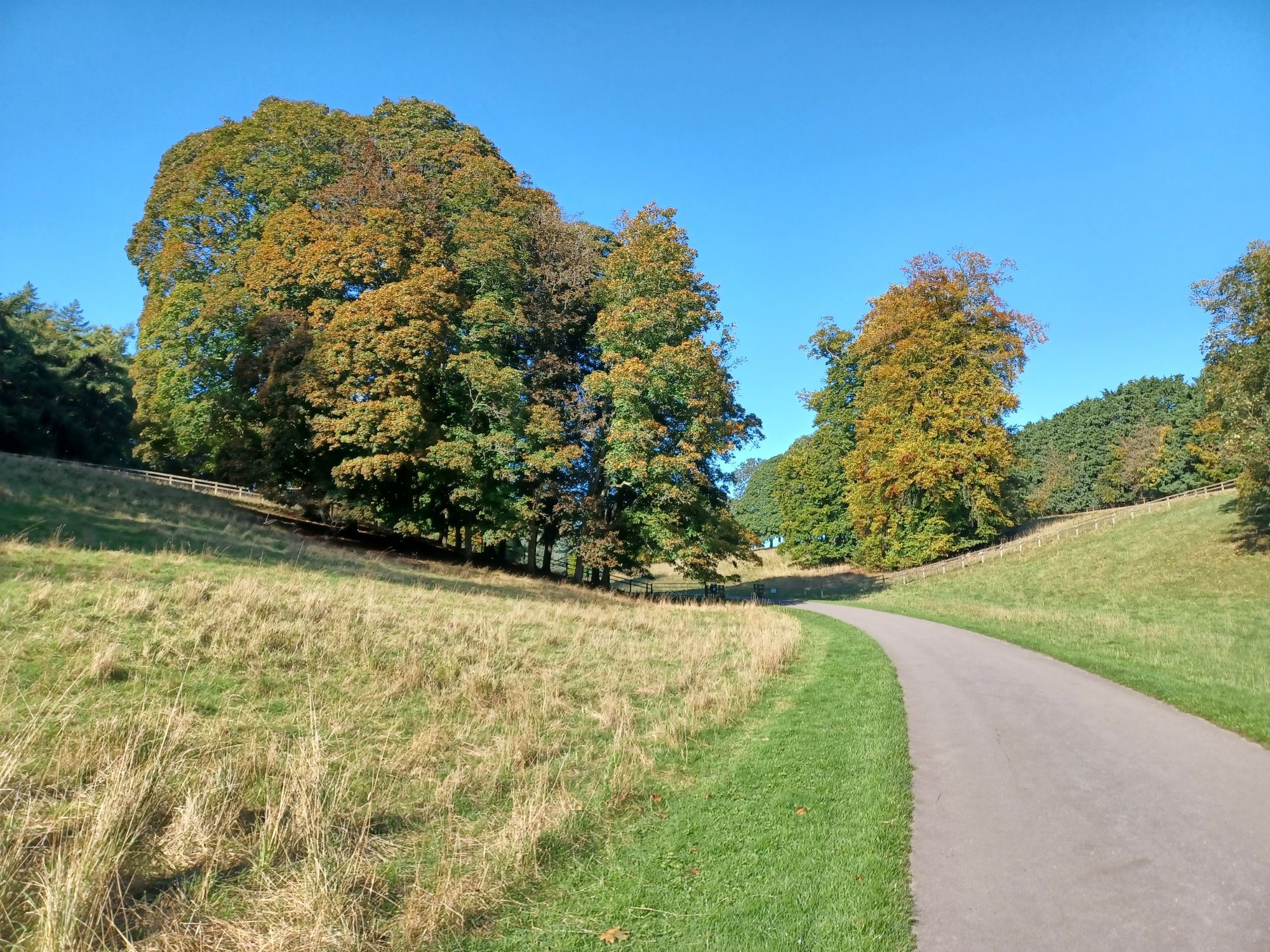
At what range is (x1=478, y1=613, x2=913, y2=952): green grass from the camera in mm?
3898

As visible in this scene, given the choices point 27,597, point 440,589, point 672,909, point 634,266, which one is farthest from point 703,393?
point 672,909

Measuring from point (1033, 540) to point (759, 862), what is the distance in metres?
39.3

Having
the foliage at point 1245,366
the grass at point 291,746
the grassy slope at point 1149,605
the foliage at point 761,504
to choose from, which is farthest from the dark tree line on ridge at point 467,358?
the foliage at point 761,504

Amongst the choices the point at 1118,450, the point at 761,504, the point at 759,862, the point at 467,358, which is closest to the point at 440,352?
the point at 467,358

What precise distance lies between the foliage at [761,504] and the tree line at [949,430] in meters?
32.0

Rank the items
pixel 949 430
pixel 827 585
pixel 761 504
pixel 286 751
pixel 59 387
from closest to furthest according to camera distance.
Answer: pixel 286 751 → pixel 949 430 → pixel 59 387 → pixel 827 585 → pixel 761 504

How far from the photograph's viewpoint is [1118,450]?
65.1 meters

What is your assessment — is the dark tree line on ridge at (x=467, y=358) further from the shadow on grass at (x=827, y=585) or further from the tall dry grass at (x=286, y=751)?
the tall dry grass at (x=286, y=751)

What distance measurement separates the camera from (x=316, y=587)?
13.1 meters

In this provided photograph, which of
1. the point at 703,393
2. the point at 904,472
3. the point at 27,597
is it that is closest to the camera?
the point at 27,597

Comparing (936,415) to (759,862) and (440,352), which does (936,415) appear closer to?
(440,352)

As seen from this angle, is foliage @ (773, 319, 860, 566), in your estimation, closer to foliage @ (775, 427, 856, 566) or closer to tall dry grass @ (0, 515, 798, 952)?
foliage @ (775, 427, 856, 566)

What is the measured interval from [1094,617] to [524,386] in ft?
69.3

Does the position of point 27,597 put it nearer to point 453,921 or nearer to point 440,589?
point 453,921
